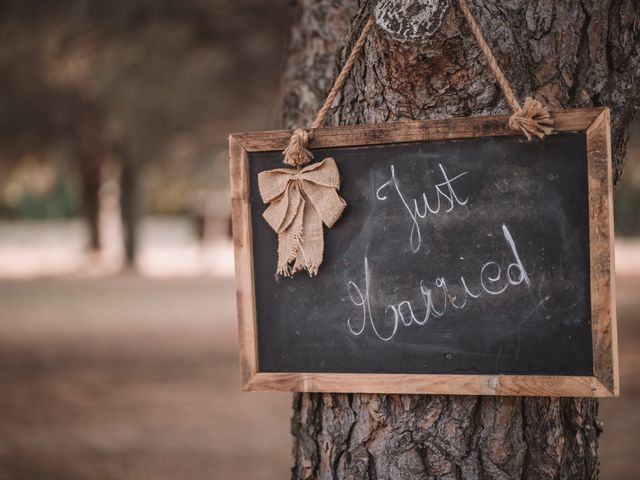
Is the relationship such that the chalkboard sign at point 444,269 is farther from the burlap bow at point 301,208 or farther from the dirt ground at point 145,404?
the dirt ground at point 145,404

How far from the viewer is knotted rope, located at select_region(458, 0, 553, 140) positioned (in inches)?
47.5

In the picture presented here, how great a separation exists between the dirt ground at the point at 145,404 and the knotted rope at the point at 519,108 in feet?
9.97

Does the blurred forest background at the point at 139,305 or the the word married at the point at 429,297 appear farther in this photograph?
the blurred forest background at the point at 139,305

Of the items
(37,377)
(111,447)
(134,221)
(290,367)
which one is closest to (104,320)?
(37,377)

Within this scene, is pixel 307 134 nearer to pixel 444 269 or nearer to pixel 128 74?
pixel 444 269

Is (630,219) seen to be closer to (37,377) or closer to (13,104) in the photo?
(37,377)

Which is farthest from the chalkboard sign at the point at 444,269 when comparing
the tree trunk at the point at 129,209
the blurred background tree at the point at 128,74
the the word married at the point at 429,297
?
the tree trunk at the point at 129,209

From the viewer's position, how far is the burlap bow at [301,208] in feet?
4.47

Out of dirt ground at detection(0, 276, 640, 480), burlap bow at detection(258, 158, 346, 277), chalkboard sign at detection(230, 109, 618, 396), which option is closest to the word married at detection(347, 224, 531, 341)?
chalkboard sign at detection(230, 109, 618, 396)

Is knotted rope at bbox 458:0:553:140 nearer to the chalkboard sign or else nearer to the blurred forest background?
the chalkboard sign

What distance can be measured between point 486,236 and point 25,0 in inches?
163

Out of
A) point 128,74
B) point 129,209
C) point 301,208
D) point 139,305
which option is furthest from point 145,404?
point 129,209

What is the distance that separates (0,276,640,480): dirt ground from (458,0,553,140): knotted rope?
3.04 metres

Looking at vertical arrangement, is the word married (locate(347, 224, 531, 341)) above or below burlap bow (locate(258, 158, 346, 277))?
below
